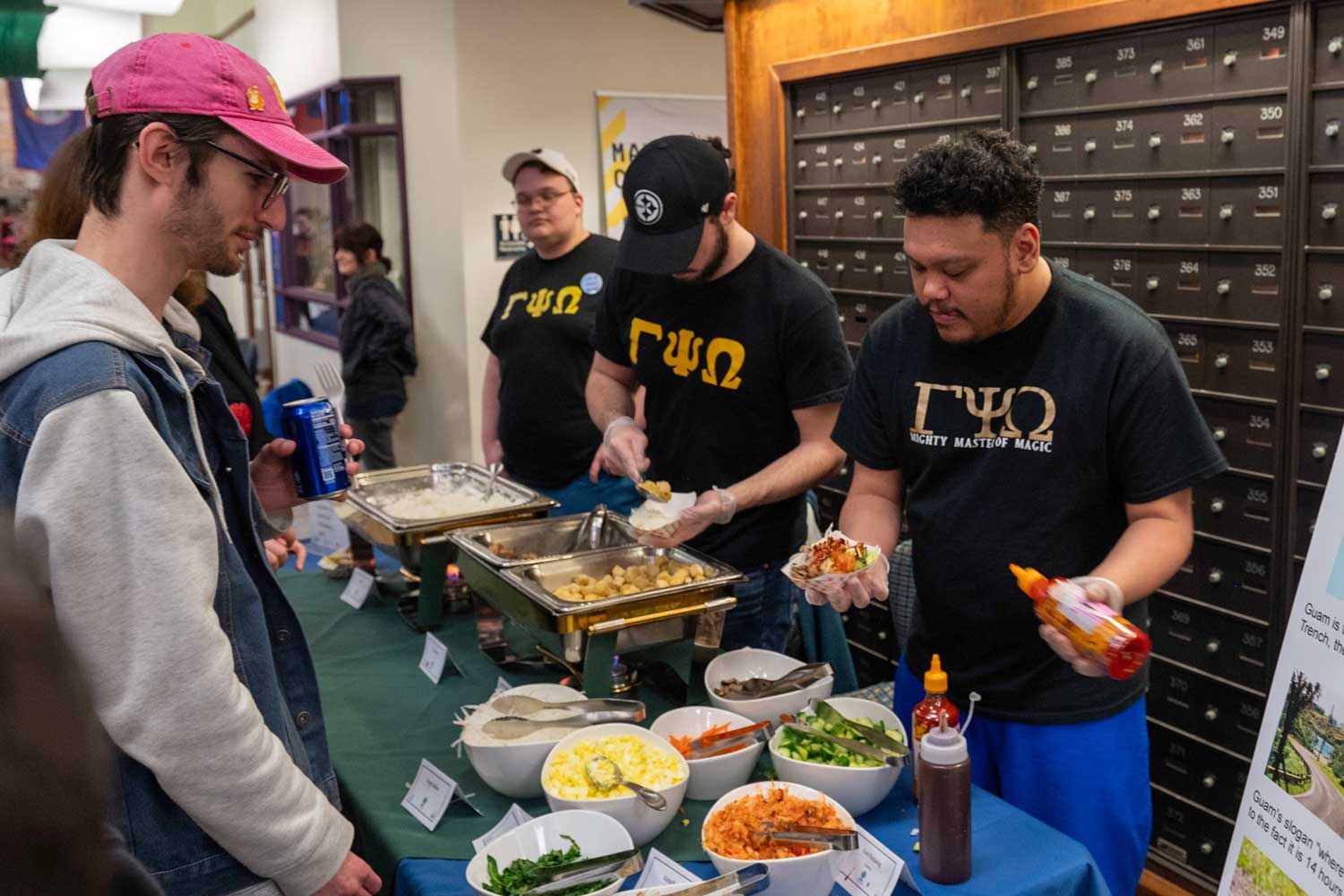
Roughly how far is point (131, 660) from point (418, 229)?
6.37 meters

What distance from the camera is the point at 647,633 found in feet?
7.72

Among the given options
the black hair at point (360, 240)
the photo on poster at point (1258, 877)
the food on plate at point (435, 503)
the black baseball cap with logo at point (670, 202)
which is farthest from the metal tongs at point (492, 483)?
the black hair at point (360, 240)

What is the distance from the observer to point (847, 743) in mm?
1933

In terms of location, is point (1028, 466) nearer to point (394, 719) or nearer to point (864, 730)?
point (864, 730)

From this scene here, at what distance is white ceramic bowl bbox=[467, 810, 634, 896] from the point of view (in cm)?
178

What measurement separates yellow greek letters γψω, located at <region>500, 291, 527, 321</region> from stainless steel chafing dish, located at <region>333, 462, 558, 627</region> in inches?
34.1

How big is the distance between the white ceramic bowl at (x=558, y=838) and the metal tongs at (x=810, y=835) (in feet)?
0.72

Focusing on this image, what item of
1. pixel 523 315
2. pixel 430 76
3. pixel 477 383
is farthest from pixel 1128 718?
pixel 430 76

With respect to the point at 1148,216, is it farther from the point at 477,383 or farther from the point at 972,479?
the point at 477,383

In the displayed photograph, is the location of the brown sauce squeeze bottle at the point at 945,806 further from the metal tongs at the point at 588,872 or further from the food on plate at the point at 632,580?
the food on plate at the point at 632,580

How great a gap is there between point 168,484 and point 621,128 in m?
6.29

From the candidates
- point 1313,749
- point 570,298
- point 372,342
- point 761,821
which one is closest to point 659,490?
point 761,821

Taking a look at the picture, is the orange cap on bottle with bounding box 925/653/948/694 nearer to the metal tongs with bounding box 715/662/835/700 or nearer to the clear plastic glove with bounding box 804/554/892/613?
the clear plastic glove with bounding box 804/554/892/613

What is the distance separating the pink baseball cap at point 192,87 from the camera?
4.90 ft
